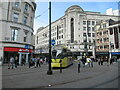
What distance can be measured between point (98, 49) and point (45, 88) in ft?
157

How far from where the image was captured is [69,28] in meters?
56.7

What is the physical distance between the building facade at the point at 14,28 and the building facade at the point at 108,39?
29.3m

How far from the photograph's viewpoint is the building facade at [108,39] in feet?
140

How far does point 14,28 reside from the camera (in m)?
24.5

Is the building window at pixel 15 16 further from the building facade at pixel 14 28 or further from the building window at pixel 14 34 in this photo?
the building window at pixel 14 34

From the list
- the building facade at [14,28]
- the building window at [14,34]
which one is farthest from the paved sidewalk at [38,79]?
the building window at [14,34]


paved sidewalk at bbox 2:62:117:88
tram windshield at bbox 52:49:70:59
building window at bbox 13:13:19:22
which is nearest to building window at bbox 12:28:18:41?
building window at bbox 13:13:19:22

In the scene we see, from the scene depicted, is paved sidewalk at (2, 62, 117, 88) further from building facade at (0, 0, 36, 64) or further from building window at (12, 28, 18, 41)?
building window at (12, 28, 18, 41)

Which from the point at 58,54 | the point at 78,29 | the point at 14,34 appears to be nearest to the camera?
the point at 58,54

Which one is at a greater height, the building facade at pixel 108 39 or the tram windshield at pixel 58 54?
the building facade at pixel 108 39

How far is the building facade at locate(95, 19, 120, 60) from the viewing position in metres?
42.6

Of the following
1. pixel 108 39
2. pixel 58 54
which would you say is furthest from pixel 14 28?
pixel 108 39

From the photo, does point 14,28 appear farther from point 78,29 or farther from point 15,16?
point 78,29

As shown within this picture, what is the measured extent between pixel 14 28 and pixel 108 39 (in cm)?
3669
